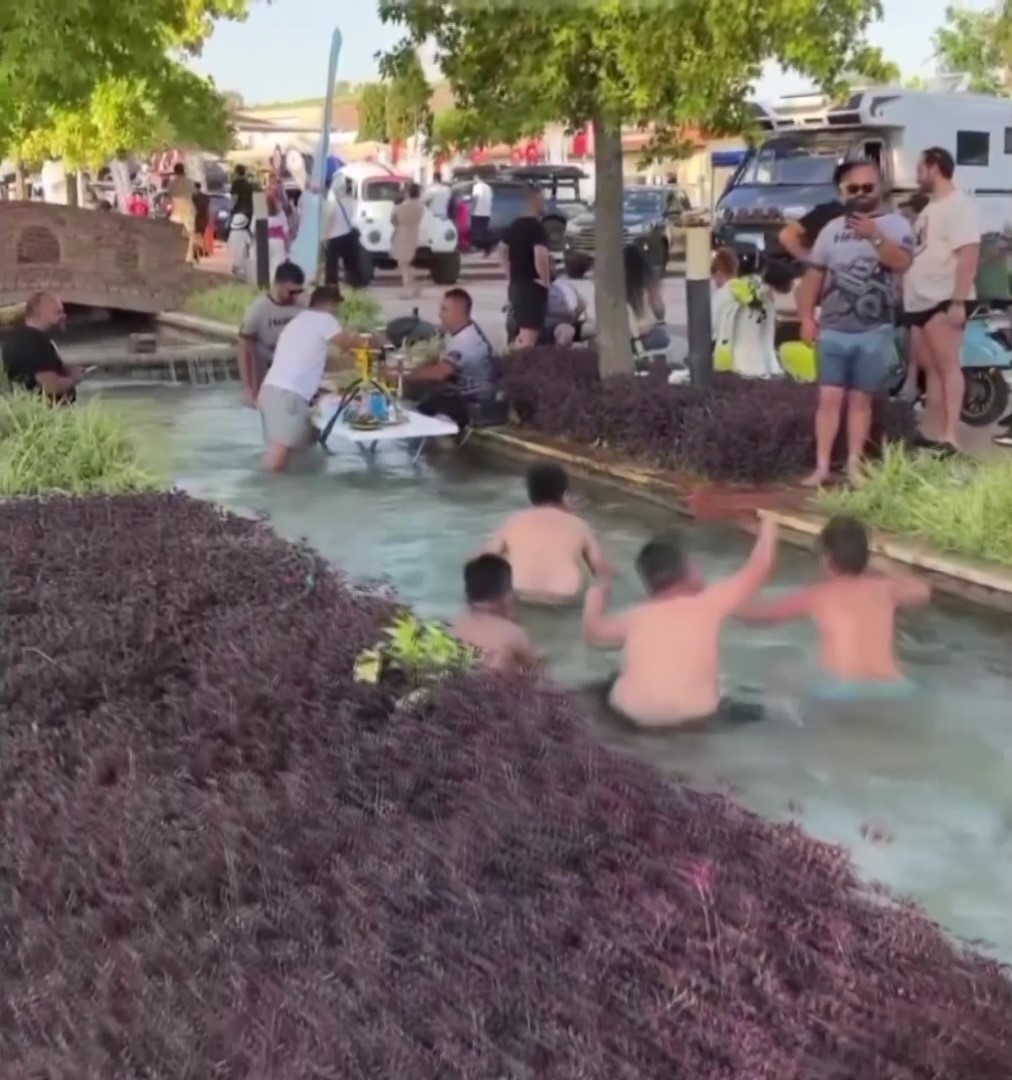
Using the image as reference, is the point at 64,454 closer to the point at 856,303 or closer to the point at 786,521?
the point at 786,521

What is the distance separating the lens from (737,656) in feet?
25.0

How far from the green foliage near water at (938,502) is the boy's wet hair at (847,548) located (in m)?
1.89

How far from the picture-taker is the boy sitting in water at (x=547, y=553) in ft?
25.1

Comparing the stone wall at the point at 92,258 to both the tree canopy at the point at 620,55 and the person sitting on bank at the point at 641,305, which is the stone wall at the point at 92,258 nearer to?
the person sitting on bank at the point at 641,305

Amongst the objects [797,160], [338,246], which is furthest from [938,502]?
[797,160]

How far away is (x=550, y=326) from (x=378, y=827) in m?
11.4

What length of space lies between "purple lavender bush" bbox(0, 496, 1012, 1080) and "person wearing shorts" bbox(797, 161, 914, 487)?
5.31m

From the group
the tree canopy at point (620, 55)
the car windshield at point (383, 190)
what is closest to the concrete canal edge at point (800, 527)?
the tree canopy at point (620, 55)

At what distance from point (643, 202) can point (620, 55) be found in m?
25.8

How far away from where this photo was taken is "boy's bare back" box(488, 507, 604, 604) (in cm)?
764

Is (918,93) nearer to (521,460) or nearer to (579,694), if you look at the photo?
(521,460)

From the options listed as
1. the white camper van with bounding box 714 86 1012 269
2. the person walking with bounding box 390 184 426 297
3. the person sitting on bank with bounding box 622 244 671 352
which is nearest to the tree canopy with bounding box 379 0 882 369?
the person sitting on bank with bounding box 622 244 671 352

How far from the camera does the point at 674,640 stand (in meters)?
6.16

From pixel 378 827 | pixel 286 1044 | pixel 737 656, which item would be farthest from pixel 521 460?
pixel 286 1044
